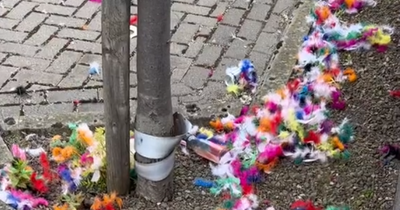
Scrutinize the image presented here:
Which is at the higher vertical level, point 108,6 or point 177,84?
point 108,6

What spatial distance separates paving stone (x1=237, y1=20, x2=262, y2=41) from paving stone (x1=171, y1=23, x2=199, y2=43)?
12.4 inches

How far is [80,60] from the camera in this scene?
4.83 m

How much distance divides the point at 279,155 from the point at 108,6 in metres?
1.26

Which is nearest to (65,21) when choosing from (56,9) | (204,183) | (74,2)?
(56,9)

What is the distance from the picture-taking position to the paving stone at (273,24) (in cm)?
523

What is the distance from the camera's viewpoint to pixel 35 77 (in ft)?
15.2

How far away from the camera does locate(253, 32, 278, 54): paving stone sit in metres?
4.98

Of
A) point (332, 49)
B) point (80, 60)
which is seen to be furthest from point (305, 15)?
point (80, 60)

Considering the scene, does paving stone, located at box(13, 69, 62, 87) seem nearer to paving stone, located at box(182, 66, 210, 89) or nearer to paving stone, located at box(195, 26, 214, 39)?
paving stone, located at box(182, 66, 210, 89)

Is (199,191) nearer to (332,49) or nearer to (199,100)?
(199,100)

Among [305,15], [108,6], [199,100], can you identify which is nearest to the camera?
[108,6]

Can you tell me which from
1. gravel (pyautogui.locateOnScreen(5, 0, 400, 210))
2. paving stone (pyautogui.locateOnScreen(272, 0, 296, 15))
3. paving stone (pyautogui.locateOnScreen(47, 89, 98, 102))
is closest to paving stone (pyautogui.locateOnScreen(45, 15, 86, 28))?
paving stone (pyautogui.locateOnScreen(47, 89, 98, 102))

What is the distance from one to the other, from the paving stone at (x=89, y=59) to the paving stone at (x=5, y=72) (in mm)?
418

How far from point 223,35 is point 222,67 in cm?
45
